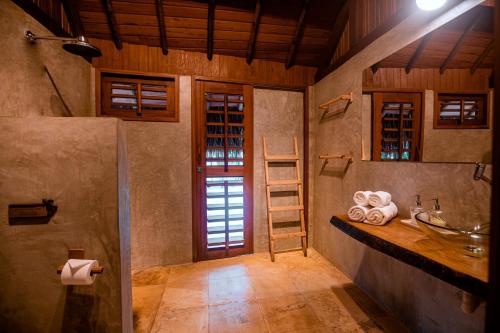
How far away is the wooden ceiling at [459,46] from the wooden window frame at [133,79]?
7.03 feet

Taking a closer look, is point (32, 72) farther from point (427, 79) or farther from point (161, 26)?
point (427, 79)

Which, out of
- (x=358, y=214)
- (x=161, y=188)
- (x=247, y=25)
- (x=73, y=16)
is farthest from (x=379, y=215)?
(x=73, y=16)

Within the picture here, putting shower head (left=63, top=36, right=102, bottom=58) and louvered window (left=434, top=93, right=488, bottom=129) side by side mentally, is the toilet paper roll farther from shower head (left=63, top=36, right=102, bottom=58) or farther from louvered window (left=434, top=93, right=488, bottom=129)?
louvered window (left=434, top=93, right=488, bottom=129)

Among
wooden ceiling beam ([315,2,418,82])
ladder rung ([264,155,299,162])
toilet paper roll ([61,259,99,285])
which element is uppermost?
wooden ceiling beam ([315,2,418,82])

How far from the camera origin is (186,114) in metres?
2.44

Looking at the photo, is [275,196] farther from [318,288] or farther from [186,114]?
[186,114]

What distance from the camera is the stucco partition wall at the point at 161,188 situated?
92.5 inches

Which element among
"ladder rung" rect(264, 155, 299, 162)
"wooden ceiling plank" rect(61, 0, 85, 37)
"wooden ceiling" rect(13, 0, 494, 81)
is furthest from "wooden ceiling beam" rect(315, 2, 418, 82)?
"wooden ceiling plank" rect(61, 0, 85, 37)

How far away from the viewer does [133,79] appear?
2.35 metres

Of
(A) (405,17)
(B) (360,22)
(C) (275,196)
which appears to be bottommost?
(C) (275,196)

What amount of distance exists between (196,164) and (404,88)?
2.04m

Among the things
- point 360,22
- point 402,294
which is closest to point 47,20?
point 360,22

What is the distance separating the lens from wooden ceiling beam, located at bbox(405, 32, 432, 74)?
4.49ft

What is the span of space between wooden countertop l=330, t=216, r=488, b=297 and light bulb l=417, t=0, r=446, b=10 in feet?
4.46
